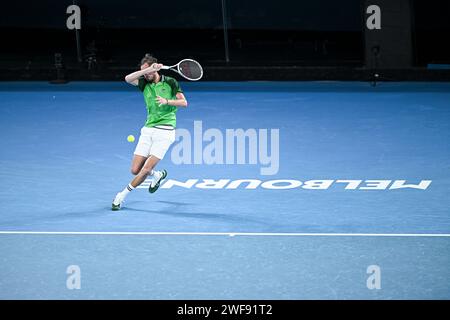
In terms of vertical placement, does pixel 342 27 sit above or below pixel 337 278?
above

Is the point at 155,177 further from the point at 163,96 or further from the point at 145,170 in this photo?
the point at 163,96

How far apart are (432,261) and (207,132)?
7457mm

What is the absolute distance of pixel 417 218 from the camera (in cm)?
1267

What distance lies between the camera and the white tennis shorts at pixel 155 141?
13016mm

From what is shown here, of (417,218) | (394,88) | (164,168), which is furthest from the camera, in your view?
(394,88)

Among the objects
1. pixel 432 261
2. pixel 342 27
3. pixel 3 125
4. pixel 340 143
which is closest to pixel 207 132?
pixel 340 143

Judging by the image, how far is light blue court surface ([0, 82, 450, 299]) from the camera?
10.2 metres

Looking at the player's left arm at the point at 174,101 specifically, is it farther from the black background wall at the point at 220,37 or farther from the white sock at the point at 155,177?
the black background wall at the point at 220,37

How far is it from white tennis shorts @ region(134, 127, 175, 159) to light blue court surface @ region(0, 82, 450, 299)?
0.77 m

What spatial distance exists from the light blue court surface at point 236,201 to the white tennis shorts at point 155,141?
0.77 meters

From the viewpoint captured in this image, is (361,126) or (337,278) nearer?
(337,278)

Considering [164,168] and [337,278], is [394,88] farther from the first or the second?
[337,278]

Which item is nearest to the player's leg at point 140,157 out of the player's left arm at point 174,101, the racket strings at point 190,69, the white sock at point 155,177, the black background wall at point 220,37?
the white sock at point 155,177

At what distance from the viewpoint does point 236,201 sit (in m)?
13.6
